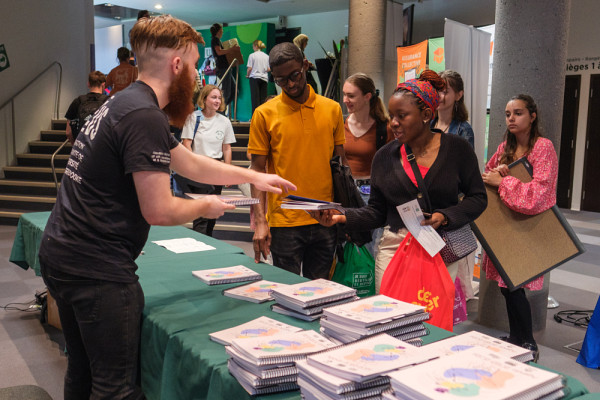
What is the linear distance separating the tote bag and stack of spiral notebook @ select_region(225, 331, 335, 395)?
1.40m

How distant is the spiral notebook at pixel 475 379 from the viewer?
1.00 m

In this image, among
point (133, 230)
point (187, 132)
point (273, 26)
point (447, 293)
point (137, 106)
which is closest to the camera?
point (137, 106)

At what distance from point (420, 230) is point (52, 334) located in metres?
2.91

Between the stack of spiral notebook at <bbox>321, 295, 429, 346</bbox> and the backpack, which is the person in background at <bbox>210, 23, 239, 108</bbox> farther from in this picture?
the stack of spiral notebook at <bbox>321, 295, 429, 346</bbox>

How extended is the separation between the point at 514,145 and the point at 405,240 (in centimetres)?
168

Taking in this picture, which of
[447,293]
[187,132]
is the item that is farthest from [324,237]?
[187,132]

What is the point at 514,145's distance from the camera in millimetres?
3486

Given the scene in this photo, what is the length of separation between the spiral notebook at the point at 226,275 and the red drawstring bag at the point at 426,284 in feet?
2.02

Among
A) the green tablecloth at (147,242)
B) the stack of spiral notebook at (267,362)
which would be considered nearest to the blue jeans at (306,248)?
the green tablecloth at (147,242)

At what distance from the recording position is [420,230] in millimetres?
2158

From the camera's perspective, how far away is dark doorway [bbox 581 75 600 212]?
385 inches

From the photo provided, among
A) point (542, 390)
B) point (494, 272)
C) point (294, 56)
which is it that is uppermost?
point (294, 56)

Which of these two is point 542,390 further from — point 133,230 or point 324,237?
point 324,237

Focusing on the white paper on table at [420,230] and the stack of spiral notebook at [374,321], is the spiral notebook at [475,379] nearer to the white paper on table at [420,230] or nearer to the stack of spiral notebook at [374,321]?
the stack of spiral notebook at [374,321]
